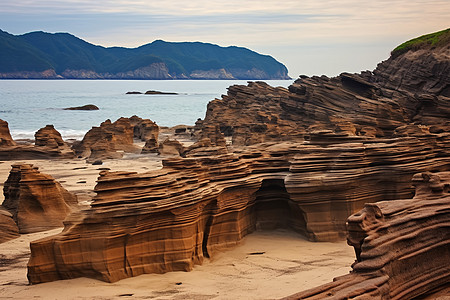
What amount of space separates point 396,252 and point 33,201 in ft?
37.6

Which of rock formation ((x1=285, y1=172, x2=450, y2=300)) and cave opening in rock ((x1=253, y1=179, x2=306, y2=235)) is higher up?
rock formation ((x1=285, y1=172, x2=450, y2=300))

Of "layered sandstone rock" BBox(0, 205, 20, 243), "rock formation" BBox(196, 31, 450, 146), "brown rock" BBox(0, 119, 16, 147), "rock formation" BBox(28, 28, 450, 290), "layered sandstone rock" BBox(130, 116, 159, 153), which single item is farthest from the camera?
"layered sandstone rock" BBox(130, 116, 159, 153)

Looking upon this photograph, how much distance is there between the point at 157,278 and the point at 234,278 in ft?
4.84

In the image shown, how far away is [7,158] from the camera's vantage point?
33.8m

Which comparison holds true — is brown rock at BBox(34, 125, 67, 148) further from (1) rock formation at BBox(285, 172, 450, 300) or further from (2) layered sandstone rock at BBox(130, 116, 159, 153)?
(1) rock formation at BBox(285, 172, 450, 300)

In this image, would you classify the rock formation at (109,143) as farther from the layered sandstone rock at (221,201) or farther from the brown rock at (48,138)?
the layered sandstone rock at (221,201)

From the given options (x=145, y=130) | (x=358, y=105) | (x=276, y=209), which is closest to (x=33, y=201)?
(x=276, y=209)

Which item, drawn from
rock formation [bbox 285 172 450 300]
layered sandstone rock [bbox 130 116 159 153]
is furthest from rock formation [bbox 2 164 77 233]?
layered sandstone rock [bbox 130 116 159 153]

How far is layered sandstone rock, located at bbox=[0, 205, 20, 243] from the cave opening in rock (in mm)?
6169

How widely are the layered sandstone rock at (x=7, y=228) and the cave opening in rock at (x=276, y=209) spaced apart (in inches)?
243

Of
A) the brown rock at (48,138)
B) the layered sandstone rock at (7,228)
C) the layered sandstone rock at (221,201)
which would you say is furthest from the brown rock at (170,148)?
the layered sandstone rock at (221,201)

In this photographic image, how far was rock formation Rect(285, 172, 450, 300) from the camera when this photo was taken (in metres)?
7.91

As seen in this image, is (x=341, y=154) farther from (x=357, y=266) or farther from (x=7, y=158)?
(x=7, y=158)

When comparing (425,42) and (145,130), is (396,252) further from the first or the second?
(425,42)
